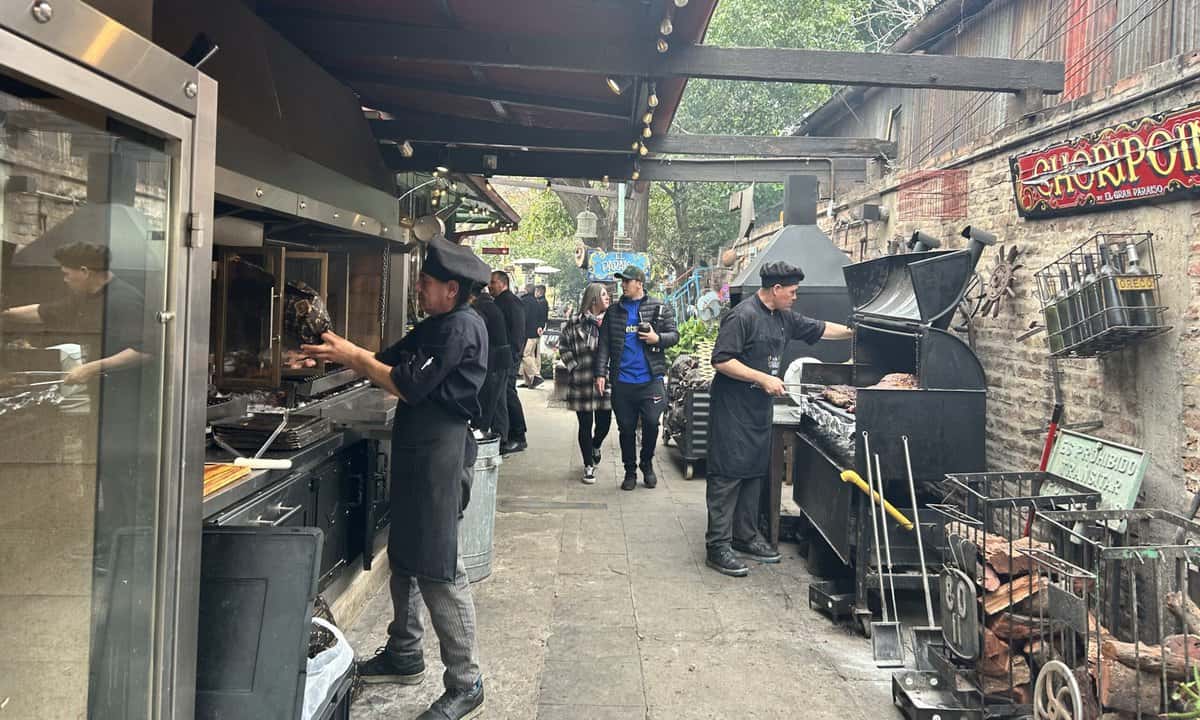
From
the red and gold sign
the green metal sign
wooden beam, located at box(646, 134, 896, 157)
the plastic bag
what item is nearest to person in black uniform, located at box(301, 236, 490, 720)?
the plastic bag

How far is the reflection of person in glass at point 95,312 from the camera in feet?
6.44

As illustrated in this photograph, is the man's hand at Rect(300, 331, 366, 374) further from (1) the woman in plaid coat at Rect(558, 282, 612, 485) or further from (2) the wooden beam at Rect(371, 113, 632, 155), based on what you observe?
(1) the woman in plaid coat at Rect(558, 282, 612, 485)

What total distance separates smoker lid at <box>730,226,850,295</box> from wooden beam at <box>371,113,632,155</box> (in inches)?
75.6

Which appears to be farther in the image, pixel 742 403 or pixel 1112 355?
pixel 742 403

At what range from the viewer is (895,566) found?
4902 mm

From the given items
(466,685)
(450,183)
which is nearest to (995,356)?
(466,685)

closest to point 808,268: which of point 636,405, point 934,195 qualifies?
point 934,195

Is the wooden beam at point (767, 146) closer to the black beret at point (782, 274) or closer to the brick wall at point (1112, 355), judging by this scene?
the brick wall at point (1112, 355)

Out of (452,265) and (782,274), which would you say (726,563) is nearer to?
(782,274)

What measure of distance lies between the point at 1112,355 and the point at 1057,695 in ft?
7.30

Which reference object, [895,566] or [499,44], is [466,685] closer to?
[895,566]

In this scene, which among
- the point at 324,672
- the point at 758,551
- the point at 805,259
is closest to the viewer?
the point at 324,672

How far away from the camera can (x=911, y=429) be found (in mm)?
4672

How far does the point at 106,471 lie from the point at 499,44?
349 cm
